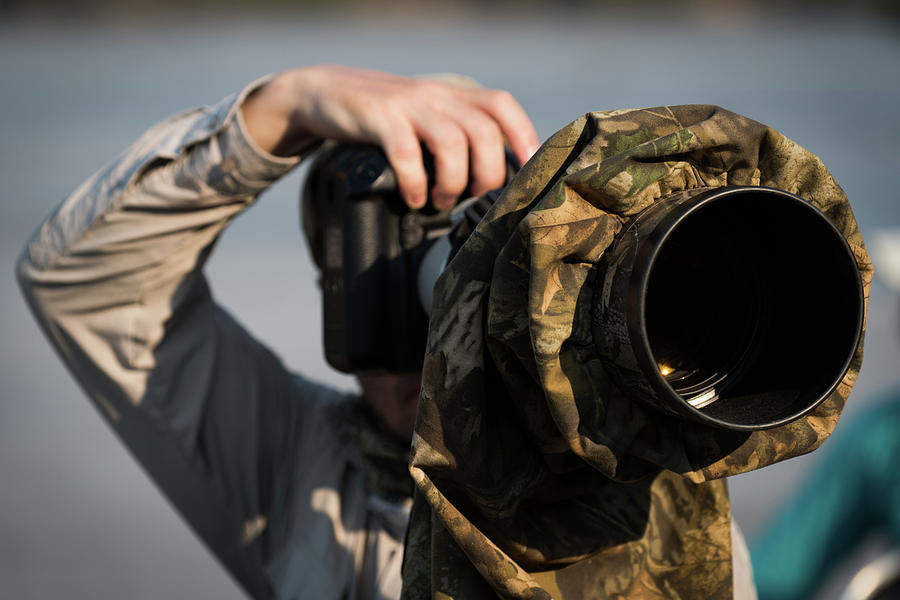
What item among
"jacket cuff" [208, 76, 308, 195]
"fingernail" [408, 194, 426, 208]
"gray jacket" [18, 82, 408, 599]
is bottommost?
"gray jacket" [18, 82, 408, 599]

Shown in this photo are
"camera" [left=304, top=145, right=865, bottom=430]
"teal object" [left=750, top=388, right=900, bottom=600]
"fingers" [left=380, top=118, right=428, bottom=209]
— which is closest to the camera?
"camera" [left=304, top=145, right=865, bottom=430]

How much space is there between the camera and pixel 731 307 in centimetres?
52

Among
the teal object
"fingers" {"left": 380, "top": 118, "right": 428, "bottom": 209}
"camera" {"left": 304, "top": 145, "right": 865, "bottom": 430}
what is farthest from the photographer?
the teal object

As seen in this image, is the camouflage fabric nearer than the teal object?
Yes

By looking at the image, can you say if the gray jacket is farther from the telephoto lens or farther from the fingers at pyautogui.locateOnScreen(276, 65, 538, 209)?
the telephoto lens

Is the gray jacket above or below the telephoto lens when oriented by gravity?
below

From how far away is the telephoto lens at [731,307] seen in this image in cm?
44

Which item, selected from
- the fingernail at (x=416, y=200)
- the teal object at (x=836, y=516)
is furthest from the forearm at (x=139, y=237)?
the teal object at (x=836, y=516)

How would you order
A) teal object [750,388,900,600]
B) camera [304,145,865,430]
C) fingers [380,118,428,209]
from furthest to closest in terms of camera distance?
teal object [750,388,900,600] → fingers [380,118,428,209] → camera [304,145,865,430]

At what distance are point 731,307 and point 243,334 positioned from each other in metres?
0.57

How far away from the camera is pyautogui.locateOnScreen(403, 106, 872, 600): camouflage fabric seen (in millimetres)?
456

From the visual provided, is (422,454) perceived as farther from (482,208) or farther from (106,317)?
(106,317)

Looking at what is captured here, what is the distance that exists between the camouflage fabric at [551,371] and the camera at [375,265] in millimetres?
233

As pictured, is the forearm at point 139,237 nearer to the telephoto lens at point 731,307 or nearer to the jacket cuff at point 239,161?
the jacket cuff at point 239,161
